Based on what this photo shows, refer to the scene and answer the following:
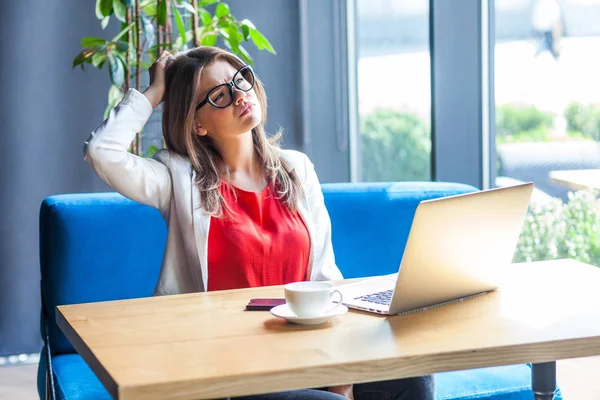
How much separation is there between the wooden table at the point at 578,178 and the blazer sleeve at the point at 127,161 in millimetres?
1780

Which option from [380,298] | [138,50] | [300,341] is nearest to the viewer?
[300,341]

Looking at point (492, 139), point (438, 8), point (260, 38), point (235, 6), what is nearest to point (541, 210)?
point (492, 139)

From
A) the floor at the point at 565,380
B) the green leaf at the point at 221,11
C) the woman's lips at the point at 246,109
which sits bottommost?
the floor at the point at 565,380

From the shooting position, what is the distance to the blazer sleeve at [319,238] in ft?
6.62

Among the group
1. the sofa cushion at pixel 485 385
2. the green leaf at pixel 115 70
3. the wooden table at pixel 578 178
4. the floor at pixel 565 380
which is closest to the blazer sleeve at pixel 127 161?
the sofa cushion at pixel 485 385

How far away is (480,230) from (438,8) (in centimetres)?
189

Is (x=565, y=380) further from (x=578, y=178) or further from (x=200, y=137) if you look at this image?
(x=200, y=137)

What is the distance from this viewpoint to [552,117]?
3.14 m

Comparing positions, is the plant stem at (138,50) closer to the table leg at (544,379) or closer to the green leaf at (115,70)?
the green leaf at (115,70)

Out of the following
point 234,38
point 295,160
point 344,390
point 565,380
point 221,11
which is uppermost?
point 221,11

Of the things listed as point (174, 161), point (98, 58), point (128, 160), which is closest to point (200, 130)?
point (174, 161)

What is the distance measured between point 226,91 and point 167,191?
27 centimetres

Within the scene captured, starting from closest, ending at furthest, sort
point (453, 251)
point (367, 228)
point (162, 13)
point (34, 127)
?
point (453, 251)
point (367, 228)
point (162, 13)
point (34, 127)

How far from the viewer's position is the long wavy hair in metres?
1.98
